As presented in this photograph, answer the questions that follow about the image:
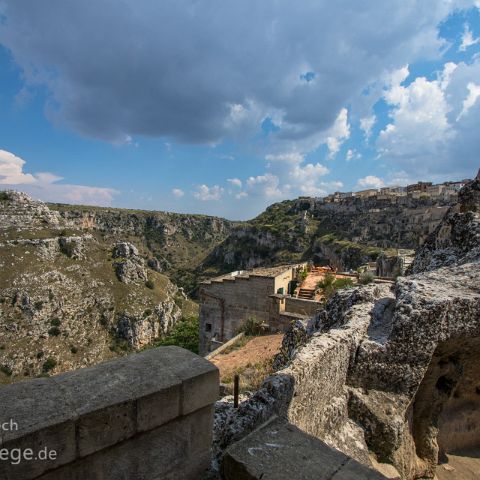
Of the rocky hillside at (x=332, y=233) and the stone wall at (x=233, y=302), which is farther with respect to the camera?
the rocky hillside at (x=332, y=233)

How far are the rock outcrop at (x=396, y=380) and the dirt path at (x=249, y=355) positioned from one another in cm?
577

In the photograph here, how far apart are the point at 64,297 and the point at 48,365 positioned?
50.0 feet

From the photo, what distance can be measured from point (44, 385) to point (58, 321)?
78382 mm

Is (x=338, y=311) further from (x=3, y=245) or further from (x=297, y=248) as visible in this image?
(x=297, y=248)

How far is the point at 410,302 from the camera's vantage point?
6020mm

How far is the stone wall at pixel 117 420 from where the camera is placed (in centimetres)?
183

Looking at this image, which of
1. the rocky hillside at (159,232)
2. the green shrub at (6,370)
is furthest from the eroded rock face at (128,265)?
the rocky hillside at (159,232)

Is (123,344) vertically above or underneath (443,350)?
underneath

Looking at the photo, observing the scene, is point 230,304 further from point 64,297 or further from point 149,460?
point 64,297

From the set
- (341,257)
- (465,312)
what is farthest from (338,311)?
(341,257)

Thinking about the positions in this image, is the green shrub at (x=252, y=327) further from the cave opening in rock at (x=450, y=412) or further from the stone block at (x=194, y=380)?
the stone block at (x=194, y=380)

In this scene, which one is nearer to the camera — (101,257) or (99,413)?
(99,413)

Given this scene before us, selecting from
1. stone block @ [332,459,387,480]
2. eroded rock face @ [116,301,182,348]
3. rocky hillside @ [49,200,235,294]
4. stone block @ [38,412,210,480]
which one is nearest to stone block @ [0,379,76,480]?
stone block @ [38,412,210,480]

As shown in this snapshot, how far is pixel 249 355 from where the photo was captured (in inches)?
534
